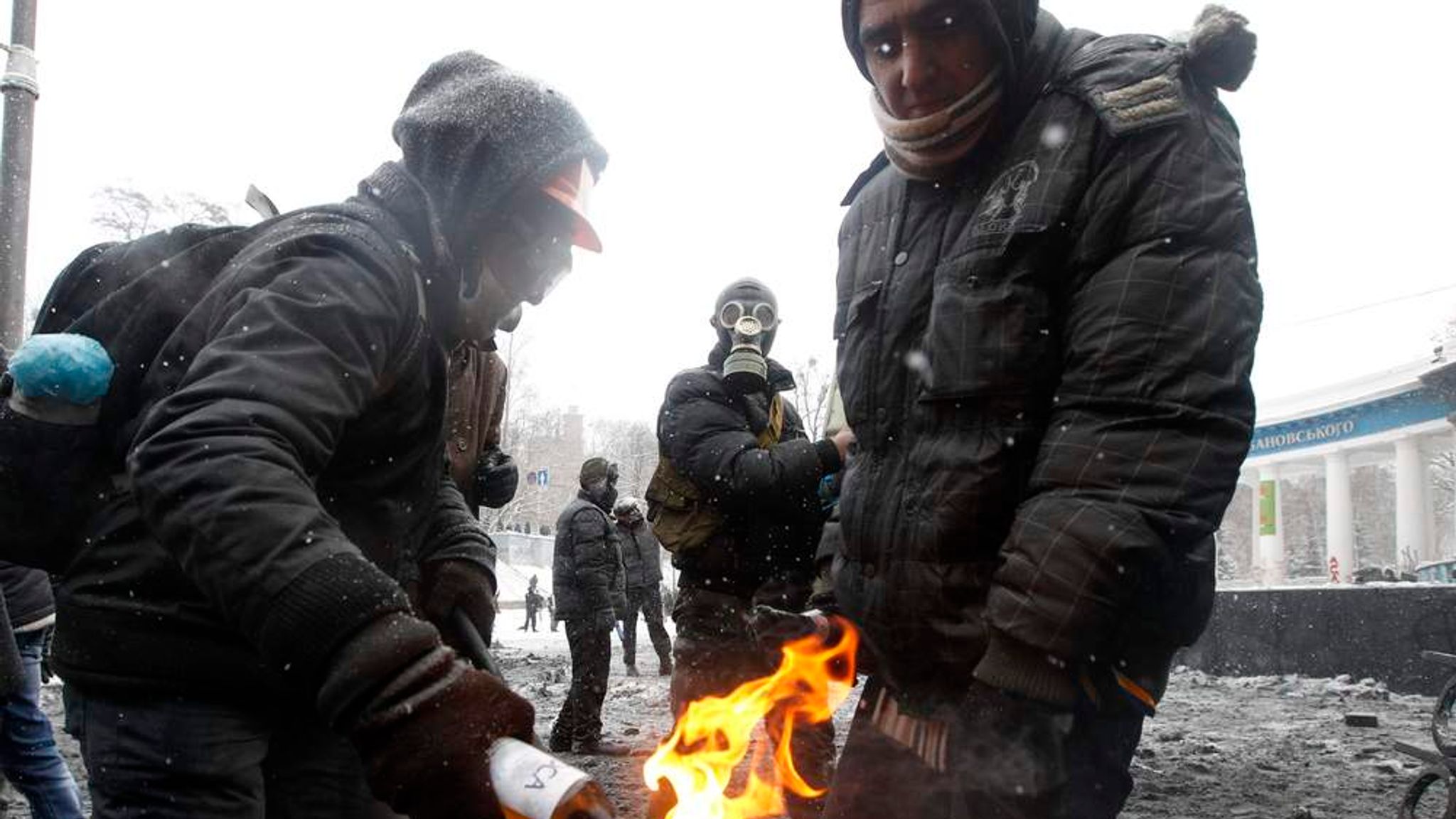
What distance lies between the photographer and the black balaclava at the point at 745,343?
16.6 feet

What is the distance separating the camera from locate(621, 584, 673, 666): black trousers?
Answer: 13422mm

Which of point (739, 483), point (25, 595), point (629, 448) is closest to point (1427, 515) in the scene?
point (739, 483)

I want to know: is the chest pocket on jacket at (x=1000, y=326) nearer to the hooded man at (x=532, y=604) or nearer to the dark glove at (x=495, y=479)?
the dark glove at (x=495, y=479)

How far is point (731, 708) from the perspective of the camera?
3.15 m

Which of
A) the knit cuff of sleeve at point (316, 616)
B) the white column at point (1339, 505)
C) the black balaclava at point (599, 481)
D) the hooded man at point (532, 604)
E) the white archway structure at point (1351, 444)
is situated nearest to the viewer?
the knit cuff of sleeve at point (316, 616)

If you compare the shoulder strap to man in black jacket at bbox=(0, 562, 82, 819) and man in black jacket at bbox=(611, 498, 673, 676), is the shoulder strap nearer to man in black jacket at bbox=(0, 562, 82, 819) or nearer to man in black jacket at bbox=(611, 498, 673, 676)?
man in black jacket at bbox=(0, 562, 82, 819)

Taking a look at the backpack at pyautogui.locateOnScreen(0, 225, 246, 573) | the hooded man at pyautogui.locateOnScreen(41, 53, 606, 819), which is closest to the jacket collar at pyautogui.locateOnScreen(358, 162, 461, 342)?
the hooded man at pyautogui.locateOnScreen(41, 53, 606, 819)

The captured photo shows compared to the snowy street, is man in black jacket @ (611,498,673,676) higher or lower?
lower

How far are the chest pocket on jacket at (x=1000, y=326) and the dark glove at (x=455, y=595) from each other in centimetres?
139

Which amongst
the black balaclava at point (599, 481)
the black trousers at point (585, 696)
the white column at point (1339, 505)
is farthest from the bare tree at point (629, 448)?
the black trousers at point (585, 696)

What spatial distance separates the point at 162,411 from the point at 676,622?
3.68m

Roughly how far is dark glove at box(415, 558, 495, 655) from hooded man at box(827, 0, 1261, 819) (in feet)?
3.31

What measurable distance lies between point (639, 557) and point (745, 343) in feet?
30.3

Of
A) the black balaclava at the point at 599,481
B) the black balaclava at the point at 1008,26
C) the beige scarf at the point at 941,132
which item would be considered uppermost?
the black balaclava at the point at 1008,26
